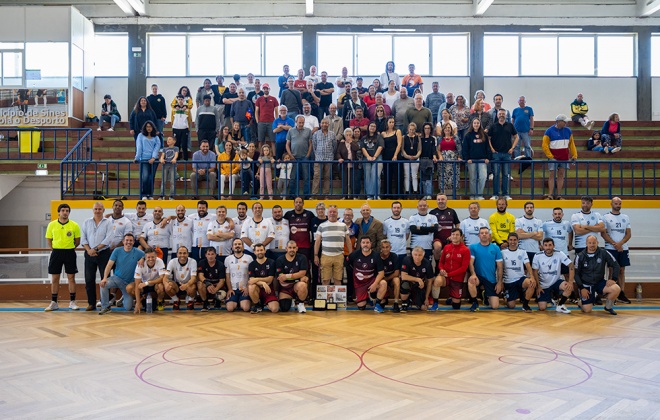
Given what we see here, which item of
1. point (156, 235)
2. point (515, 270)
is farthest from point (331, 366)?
point (156, 235)

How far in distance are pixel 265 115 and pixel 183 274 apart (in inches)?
184

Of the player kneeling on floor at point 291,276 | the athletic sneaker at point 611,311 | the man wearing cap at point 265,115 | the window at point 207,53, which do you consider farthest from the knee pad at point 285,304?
the window at point 207,53

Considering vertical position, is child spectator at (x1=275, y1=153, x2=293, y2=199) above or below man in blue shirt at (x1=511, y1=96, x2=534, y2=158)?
below

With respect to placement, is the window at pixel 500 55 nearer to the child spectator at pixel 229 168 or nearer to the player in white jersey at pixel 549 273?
the child spectator at pixel 229 168

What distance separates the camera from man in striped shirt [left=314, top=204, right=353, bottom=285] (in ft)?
34.0

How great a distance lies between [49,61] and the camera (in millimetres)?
20375

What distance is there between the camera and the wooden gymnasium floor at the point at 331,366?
16.6ft

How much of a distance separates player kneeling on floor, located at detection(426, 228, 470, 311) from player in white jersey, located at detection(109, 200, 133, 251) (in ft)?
17.3

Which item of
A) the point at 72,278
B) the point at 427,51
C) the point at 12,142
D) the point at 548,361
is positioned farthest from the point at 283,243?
the point at 427,51

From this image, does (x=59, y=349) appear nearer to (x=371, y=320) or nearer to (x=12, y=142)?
(x=371, y=320)

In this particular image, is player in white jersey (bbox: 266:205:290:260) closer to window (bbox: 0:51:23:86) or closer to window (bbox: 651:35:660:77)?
window (bbox: 0:51:23:86)

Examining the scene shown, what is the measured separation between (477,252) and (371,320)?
239cm

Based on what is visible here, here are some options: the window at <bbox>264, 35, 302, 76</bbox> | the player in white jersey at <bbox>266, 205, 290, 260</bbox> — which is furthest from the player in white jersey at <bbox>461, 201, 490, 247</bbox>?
the window at <bbox>264, 35, 302, 76</bbox>

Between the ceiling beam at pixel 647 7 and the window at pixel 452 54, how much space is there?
5929 millimetres
